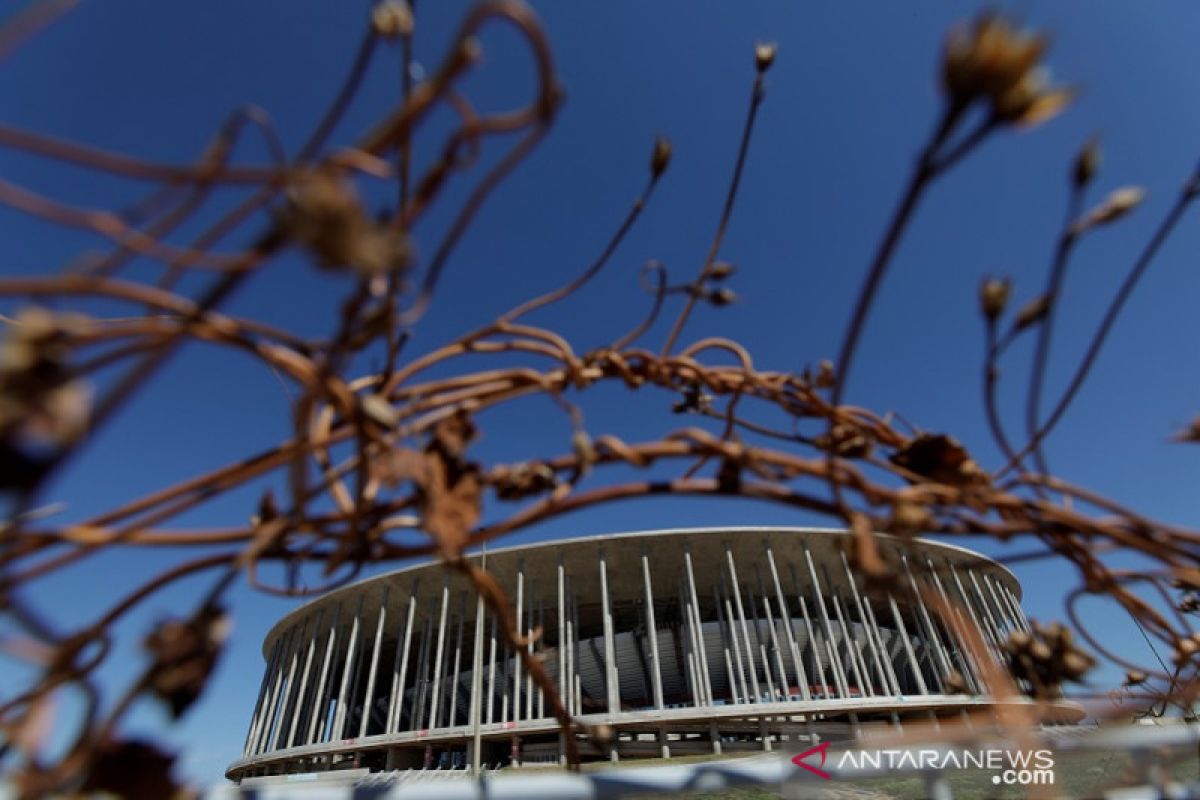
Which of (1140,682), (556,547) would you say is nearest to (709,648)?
(556,547)

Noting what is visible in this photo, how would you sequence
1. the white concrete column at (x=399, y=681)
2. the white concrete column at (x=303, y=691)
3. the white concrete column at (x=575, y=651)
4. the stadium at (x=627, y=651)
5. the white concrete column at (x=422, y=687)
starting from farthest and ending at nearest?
the white concrete column at (x=303, y=691) → the white concrete column at (x=422, y=687) → the white concrete column at (x=399, y=681) → the stadium at (x=627, y=651) → the white concrete column at (x=575, y=651)

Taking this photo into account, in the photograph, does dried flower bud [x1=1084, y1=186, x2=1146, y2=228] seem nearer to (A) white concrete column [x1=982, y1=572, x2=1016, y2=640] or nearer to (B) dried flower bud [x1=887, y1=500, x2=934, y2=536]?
(B) dried flower bud [x1=887, y1=500, x2=934, y2=536]

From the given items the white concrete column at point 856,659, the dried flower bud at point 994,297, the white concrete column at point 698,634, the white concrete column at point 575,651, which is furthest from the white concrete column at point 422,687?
the dried flower bud at point 994,297

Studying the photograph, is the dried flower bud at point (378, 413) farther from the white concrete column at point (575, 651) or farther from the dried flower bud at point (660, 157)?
the white concrete column at point (575, 651)

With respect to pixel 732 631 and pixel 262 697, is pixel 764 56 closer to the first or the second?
pixel 732 631

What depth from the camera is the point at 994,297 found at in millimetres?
321

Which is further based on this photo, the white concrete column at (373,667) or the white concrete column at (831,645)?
the white concrete column at (373,667)

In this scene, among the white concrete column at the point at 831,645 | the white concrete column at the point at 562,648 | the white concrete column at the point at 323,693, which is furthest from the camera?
the white concrete column at the point at 323,693

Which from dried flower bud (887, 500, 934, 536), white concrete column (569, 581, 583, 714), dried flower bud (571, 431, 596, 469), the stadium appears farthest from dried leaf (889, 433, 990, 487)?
white concrete column (569, 581, 583, 714)

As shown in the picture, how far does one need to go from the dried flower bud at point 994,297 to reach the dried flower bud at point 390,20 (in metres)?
0.33

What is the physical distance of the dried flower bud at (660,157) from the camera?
41cm

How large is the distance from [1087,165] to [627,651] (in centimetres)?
1739

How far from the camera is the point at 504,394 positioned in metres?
0.38

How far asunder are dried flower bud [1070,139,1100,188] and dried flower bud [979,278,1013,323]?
0.06 m
